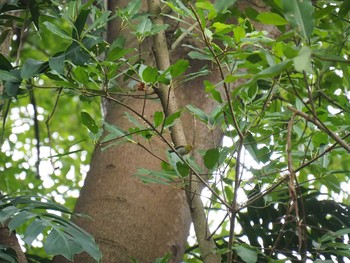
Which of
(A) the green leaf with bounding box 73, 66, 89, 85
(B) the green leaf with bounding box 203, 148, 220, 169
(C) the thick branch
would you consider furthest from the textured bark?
(A) the green leaf with bounding box 73, 66, 89, 85

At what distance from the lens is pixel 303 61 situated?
0.79 metres

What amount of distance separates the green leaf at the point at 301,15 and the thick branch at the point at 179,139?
0.37 m

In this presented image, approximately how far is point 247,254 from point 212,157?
0.23 meters

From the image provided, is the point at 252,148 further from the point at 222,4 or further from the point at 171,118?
the point at 222,4

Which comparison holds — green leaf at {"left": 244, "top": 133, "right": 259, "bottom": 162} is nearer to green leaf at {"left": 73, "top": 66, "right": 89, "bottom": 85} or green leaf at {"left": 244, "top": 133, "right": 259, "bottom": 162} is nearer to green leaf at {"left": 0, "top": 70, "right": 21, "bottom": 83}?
green leaf at {"left": 73, "top": 66, "right": 89, "bottom": 85}

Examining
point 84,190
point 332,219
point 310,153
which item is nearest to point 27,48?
point 84,190

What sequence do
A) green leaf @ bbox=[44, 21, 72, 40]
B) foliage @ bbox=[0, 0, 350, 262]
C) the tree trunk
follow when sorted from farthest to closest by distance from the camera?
the tree trunk → green leaf @ bbox=[44, 21, 72, 40] → foliage @ bbox=[0, 0, 350, 262]

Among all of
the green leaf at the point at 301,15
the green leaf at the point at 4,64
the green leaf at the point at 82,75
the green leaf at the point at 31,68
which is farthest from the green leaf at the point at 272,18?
the green leaf at the point at 4,64

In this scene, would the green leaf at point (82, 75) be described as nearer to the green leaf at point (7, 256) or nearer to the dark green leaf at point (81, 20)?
the dark green leaf at point (81, 20)

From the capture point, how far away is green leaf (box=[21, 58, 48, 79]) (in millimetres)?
1242

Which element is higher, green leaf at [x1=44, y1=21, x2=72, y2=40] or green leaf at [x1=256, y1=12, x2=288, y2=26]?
green leaf at [x1=44, y1=21, x2=72, y2=40]

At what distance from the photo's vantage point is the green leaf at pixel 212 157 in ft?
3.92

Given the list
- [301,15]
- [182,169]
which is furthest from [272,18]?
[182,169]

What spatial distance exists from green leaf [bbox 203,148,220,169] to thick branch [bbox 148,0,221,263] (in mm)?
59
